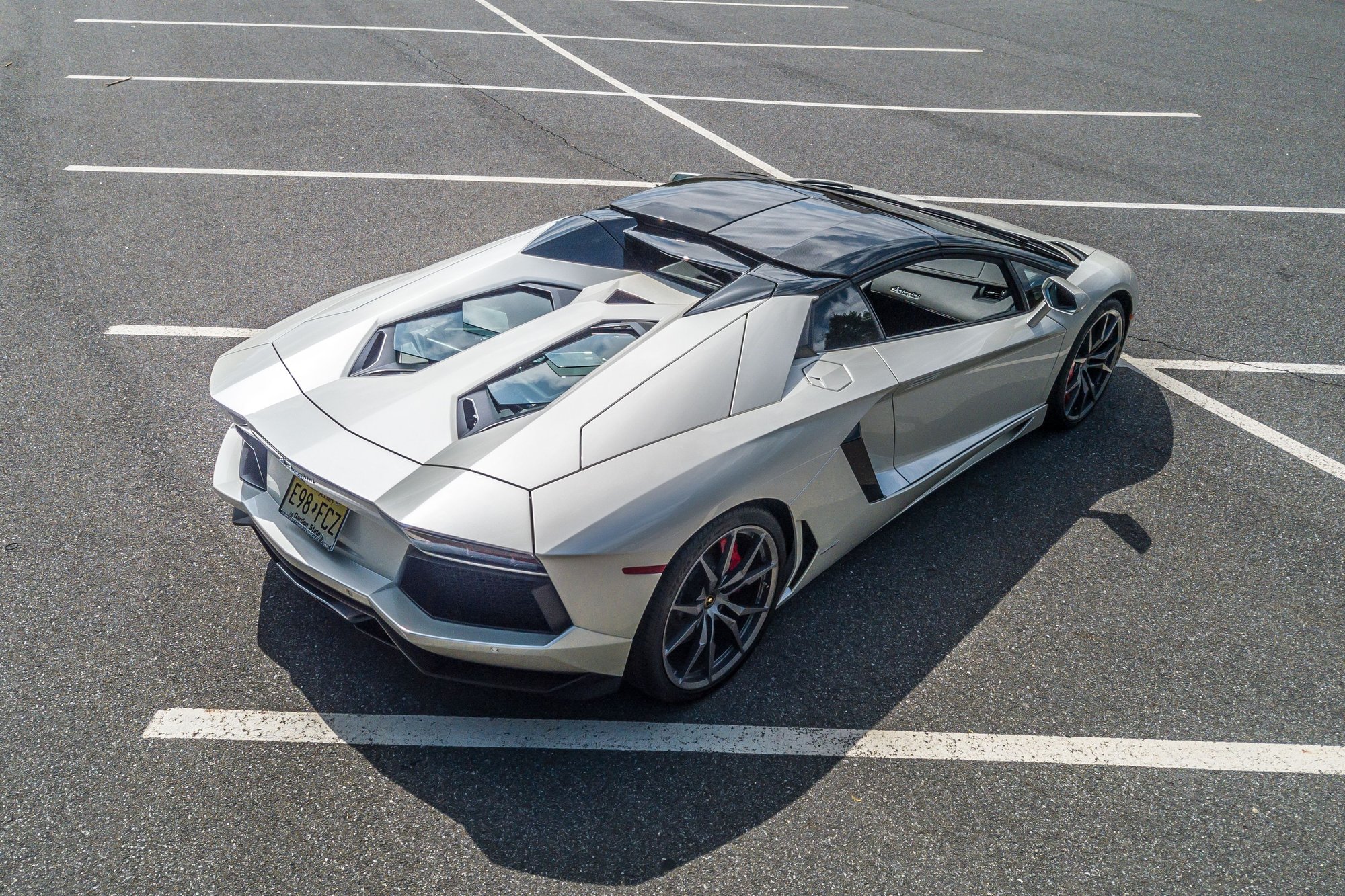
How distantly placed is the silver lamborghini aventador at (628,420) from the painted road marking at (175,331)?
6.44ft

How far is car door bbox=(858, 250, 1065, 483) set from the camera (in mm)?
3752

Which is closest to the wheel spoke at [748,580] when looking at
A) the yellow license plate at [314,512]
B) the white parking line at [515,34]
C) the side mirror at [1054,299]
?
the yellow license plate at [314,512]

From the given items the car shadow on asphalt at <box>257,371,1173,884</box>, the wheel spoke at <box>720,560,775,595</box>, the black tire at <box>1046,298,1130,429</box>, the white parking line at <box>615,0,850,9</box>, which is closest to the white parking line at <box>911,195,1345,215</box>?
the black tire at <box>1046,298,1130,429</box>

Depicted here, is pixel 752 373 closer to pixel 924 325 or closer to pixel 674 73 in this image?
pixel 924 325

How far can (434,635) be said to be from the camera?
272 centimetres

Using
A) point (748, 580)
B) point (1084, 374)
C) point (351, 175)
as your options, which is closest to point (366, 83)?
point (351, 175)

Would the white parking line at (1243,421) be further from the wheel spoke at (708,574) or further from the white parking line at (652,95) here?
the white parking line at (652,95)

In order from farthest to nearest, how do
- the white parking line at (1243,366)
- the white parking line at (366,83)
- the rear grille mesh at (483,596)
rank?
the white parking line at (366,83) → the white parking line at (1243,366) → the rear grille mesh at (483,596)

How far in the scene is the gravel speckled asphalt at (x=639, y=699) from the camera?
2766 mm

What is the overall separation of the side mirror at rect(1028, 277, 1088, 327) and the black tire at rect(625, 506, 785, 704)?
75.7 inches

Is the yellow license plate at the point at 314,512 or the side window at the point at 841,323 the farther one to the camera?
the side window at the point at 841,323

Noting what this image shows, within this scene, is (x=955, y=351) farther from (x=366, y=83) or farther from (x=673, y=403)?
(x=366, y=83)

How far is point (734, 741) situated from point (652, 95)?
883 centimetres

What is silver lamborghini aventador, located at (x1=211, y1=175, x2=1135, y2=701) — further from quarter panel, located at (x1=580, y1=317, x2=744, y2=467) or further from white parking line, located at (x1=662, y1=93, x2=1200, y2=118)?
white parking line, located at (x1=662, y1=93, x2=1200, y2=118)
